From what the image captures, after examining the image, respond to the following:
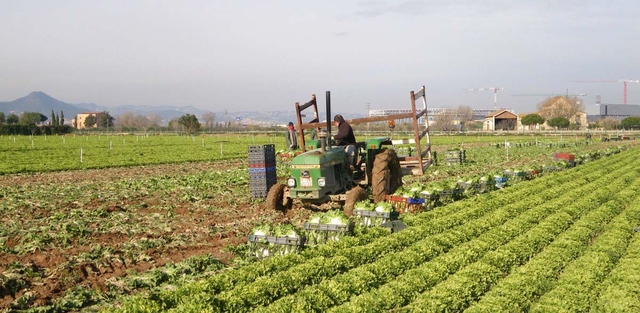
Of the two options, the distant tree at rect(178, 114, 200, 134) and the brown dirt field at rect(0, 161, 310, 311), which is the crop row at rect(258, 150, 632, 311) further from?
the distant tree at rect(178, 114, 200, 134)

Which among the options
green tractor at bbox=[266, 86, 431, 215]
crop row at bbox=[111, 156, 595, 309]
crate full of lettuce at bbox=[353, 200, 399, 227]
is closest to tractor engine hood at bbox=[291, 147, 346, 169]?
green tractor at bbox=[266, 86, 431, 215]

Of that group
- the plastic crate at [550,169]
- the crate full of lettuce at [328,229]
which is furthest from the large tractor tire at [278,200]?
the plastic crate at [550,169]

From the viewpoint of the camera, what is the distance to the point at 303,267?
7.88 meters

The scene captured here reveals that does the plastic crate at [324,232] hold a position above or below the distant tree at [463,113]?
below

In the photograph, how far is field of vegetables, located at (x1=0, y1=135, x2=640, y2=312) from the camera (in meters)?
6.88

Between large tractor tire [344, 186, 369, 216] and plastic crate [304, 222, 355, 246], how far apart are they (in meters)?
1.87

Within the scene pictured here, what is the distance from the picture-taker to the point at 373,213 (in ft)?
35.9

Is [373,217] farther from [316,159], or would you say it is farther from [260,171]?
[260,171]

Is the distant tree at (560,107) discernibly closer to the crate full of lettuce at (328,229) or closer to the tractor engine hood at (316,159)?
the tractor engine hood at (316,159)

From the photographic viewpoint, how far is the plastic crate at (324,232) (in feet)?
32.6

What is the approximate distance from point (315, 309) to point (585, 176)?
1648cm

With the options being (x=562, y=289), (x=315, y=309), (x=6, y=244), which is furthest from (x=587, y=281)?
(x=6, y=244)

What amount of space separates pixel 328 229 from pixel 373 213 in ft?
4.20

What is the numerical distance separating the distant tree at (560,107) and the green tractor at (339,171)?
113 meters
